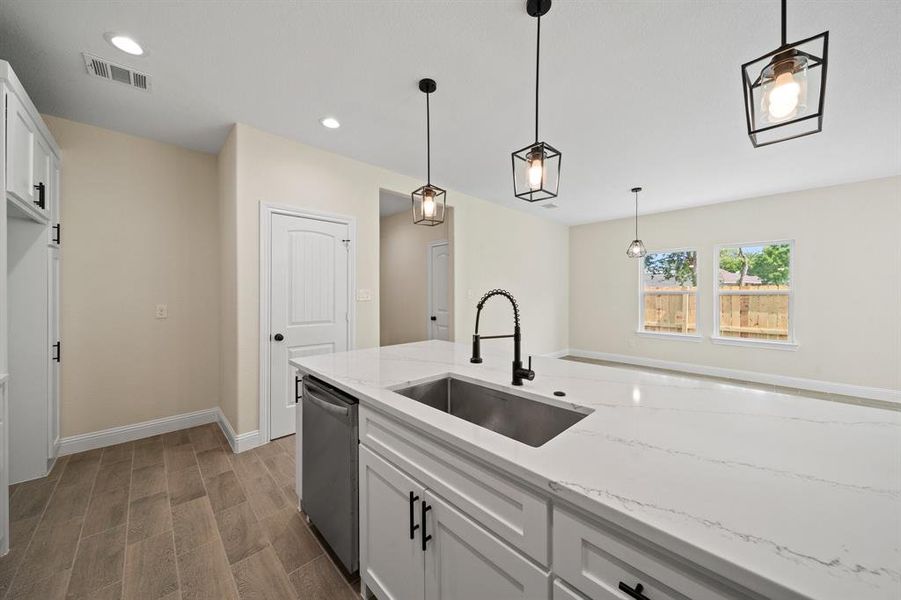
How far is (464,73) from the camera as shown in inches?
89.8

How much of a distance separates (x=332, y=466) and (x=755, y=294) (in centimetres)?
634

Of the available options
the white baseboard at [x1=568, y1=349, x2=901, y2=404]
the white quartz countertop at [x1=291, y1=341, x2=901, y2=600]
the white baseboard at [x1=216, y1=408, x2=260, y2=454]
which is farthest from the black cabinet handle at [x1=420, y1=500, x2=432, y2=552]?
the white baseboard at [x1=568, y1=349, x2=901, y2=404]

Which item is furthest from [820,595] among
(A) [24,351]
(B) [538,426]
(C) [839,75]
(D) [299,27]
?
(A) [24,351]

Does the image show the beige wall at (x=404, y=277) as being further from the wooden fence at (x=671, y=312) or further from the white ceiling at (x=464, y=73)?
the wooden fence at (x=671, y=312)

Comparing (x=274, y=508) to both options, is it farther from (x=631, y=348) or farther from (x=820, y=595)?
(x=631, y=348)

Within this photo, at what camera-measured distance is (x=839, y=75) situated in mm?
2256

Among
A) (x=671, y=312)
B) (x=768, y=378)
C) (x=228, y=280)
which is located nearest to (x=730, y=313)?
(x=671, y=312)

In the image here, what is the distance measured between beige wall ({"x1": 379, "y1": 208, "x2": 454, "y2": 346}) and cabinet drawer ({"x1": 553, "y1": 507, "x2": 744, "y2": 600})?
469 centimetres

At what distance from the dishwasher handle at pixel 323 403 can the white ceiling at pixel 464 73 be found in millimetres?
1942

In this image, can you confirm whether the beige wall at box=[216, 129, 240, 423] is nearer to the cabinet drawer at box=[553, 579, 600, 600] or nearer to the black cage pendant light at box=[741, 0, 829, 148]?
the cabinet drawer at box=[553, 579, 600, 600]

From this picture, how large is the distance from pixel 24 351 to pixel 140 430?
108 centimetres

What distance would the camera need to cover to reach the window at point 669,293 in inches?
230

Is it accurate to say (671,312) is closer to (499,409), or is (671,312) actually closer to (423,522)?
(499,409)

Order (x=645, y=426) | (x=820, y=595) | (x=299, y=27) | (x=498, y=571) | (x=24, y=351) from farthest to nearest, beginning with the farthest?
(x=24, y=351) → (x=299, y=27) → (x=645, y=426) → (x=498, y=571) → (x=820, y=595)
